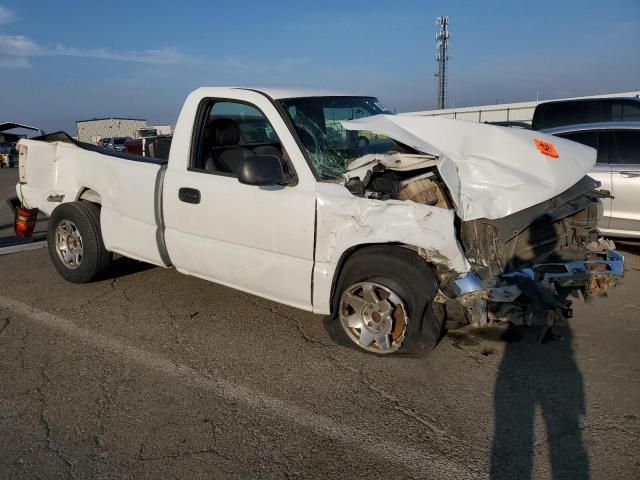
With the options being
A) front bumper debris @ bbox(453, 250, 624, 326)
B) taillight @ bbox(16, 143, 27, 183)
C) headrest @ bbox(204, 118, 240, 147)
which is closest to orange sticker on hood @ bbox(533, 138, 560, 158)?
front bumper debris @ bbox(453, 250, 624, 326)

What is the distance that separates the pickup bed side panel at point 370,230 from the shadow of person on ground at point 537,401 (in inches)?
25.9

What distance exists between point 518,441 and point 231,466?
5.10ft

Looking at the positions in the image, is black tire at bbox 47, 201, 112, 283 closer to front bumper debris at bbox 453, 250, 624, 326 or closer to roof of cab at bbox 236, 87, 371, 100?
roof of cab at bbox 236, 87, 371, 100

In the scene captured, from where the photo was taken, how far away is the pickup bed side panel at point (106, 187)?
195 inches

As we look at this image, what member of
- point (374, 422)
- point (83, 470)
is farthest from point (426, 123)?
point (83, 470)

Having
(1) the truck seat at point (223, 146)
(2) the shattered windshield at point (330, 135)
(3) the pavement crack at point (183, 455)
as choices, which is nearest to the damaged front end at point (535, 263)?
(2) the shattered windshield at point (330, 135)

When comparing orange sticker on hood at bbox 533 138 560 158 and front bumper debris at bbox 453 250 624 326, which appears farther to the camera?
orange sticker on hood at bbox 533 138 560 158

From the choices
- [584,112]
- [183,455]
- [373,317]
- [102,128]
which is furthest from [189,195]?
[102,128]

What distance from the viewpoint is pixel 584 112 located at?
11.1 meters

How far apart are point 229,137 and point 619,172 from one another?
4.60 meters

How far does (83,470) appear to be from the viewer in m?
2.84

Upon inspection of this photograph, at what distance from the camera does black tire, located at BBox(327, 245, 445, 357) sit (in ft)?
12.1

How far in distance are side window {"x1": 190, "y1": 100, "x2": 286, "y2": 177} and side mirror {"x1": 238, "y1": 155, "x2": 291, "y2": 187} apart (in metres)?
0.63

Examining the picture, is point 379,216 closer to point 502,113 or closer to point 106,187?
point 106,187
